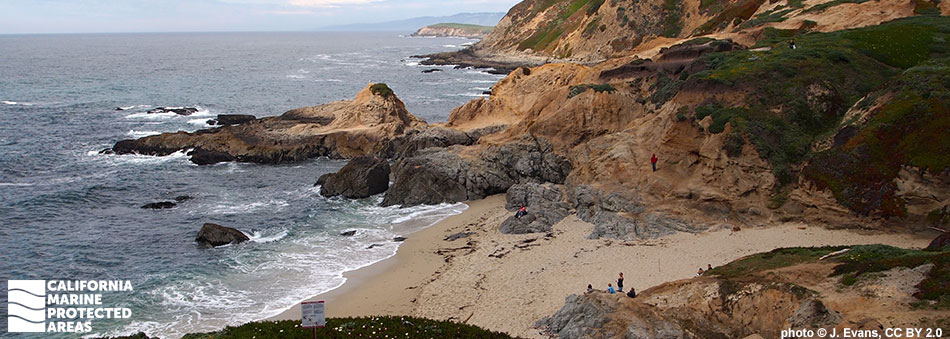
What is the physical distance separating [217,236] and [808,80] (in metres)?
29.4

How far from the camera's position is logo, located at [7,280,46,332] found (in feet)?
73.8

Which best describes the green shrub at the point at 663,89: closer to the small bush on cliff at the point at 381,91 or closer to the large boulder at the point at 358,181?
the large boulder at the point at 358,181

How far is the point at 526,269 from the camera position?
84.6ft

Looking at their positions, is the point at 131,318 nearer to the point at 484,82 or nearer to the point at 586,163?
the point at 586,163

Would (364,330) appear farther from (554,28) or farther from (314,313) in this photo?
(554,28)

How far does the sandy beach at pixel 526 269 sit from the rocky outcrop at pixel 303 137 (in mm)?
22530

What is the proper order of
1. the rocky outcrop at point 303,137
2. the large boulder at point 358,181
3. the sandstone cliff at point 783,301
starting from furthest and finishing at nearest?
the rocky outcrop at point 303,137, the large boulder at point 358,181, the sandstone cliff at point 783,301

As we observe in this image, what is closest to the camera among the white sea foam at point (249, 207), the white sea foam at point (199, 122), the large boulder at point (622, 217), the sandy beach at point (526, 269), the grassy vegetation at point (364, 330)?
the grassy vegetation at point (364, 330)

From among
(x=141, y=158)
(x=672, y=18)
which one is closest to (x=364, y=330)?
(x=141, y=158)

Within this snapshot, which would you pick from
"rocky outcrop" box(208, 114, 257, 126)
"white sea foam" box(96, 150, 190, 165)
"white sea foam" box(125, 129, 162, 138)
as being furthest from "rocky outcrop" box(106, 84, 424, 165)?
"white sea foam" box(125, 129, 162, 138)

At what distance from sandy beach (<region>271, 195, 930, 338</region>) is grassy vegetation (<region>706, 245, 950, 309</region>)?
355 cm

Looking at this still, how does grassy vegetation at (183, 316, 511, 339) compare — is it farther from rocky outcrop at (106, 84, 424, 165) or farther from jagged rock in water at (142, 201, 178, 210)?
rocky outcrop at (106, 84, 424, 165)

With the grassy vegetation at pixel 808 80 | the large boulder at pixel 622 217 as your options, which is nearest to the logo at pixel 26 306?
the large boulder at pixel 622 217

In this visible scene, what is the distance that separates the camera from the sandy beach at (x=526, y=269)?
2283 cm
